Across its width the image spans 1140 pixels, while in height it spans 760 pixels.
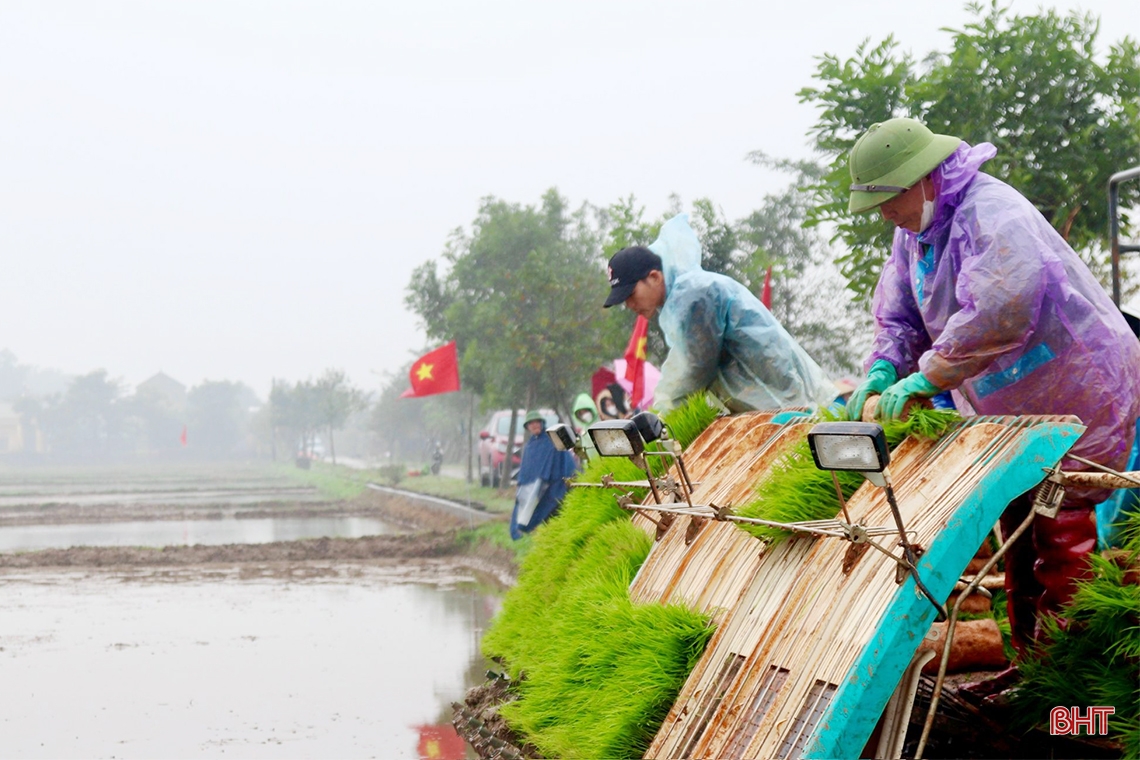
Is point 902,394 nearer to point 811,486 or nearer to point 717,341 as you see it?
point 811,486

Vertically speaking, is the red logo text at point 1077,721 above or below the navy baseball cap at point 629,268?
below

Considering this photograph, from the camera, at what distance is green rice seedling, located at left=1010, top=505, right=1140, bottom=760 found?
2848 millimetres

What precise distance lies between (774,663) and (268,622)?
848 cm

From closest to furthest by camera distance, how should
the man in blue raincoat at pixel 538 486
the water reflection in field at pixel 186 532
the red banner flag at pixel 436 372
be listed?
the man in blue raincoat at pixel 538 486
the red banner flag at pixel 436 372
the water reflection in field at pixel 186 532

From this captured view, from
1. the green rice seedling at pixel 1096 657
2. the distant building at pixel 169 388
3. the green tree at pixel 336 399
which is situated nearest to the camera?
the green rice seedling at pixel 1096 657

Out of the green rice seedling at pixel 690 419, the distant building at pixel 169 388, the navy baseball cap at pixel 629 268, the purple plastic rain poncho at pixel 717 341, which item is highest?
the distant building at pixel 169 388

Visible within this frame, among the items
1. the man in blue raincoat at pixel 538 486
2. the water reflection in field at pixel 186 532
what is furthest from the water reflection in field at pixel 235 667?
the water reflection in field at pixel 186 532

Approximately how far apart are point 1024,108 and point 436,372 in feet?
37.3

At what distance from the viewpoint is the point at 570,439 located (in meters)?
4.22

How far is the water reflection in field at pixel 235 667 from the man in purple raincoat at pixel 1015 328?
3.32 m

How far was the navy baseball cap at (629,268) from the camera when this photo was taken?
5.08m

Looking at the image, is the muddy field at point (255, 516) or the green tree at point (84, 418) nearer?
the muddy field at point (255, 516)

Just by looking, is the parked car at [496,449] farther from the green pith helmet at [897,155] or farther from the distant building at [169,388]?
the distant building at [169,388]

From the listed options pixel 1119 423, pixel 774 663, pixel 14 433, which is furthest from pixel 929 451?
pixel 14 433
